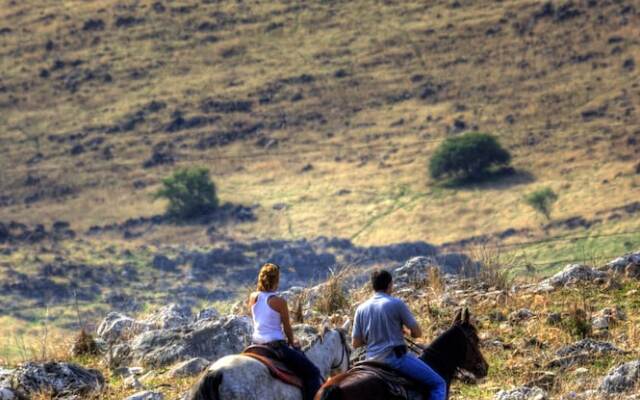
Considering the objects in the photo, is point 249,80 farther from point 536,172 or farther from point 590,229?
point 590,229

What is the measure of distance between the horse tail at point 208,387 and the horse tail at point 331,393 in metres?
0.83

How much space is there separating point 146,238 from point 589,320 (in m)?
64.4

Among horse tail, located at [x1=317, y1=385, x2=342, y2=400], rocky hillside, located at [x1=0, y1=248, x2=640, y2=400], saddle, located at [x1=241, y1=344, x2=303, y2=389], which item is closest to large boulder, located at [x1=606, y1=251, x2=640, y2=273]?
rocky hillside, located at [x1=0, y1=248, x2=640, y2=400]

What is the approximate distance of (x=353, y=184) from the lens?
82688 millimetres

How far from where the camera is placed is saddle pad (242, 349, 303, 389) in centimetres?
1127

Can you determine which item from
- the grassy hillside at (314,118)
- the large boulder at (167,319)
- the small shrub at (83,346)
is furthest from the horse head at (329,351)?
the grassy hillside at (314,118)

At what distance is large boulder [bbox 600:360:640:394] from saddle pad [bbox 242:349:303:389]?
3117mm

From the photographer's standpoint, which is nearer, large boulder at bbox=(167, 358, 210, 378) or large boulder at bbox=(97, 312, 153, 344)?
large boulder at bbox=(167, 358, 210, 378)

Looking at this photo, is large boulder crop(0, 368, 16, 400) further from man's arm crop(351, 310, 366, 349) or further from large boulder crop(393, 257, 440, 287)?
large boulder crop(393, 257, 440, 287)

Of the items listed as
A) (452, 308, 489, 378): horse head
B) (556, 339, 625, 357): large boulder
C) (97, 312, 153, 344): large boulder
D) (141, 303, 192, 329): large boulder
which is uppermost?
(452, 308, 489, 378): horse head

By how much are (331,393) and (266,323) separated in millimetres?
1243

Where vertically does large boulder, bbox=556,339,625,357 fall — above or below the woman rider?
below

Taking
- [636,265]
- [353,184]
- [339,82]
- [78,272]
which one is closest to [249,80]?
[339,82]

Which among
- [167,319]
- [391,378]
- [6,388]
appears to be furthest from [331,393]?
[167,319]
